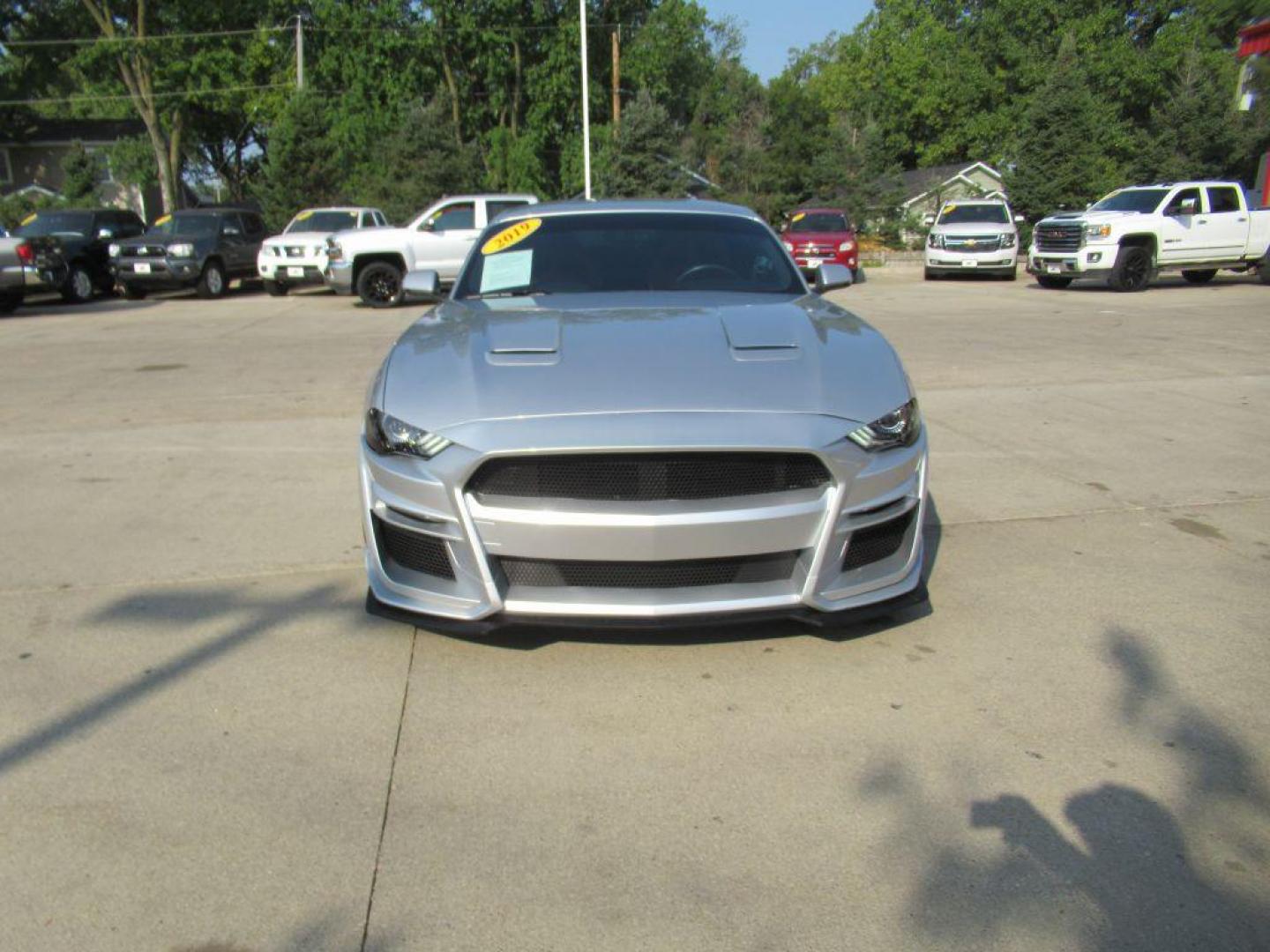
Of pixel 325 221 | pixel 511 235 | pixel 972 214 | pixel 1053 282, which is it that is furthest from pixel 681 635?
pixel 972 214

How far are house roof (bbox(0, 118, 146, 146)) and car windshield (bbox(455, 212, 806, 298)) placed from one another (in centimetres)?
4810

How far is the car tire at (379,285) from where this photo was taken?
18.2 meters

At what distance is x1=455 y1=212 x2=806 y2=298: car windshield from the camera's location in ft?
17.1

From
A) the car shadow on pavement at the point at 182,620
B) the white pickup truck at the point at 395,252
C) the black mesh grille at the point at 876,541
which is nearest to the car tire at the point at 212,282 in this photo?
the white pickup truck at the point at 395,252

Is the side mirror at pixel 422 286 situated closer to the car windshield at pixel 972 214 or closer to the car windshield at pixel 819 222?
the car windshield at pixel 819 222

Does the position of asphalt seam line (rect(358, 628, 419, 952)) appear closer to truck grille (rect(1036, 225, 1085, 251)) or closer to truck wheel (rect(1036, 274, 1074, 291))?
truck grille (rect(1036, 225, 1085, 251))

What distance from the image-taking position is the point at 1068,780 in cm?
306

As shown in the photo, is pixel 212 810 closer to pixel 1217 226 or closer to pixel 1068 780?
pixel 1068 780

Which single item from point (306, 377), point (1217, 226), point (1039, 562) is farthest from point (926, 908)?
point (1217, 226)

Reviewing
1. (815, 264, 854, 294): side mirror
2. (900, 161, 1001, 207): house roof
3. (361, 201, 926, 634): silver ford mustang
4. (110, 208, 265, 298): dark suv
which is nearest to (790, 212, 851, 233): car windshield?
(110, 208, 265, 298): dark suv

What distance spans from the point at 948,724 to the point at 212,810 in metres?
2.17

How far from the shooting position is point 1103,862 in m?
2.69

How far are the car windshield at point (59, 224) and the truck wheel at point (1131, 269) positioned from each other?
1955cm

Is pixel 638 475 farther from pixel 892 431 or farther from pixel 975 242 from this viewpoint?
pixel 975 242
